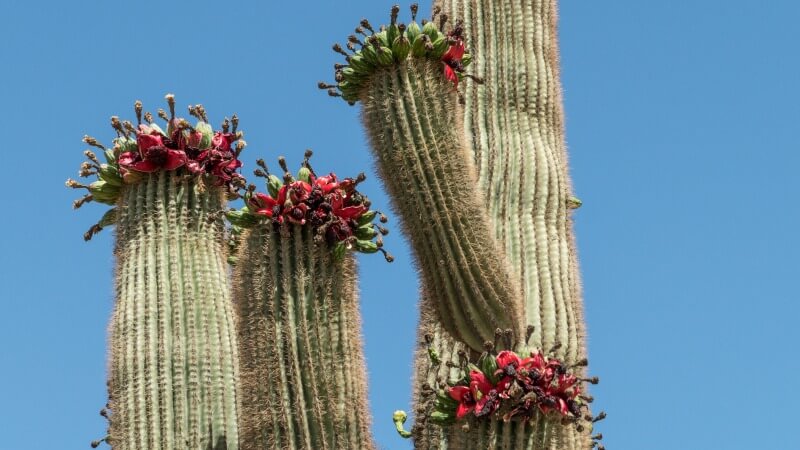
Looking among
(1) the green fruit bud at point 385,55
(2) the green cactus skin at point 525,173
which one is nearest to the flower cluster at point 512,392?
(2) the green cactus skin at point 525,173

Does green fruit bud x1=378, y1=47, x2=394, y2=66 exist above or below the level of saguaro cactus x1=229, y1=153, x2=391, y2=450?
above

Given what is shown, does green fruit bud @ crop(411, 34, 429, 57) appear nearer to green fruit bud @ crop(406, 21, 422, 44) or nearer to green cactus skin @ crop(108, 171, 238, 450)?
green fruit bud @ crop(406, 21, 422, 44)

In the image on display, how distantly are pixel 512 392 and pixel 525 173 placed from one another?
6.67 feet

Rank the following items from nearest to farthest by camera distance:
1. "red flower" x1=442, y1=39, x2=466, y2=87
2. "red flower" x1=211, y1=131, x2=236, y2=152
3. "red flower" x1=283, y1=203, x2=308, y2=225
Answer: "red flower" x1=283, y1=203, x2=308, y2=225
"red flower" x1=442, y1=39, x2=466, y2=87
"red flower" x1=211, y1=131, x2=236, y2=152

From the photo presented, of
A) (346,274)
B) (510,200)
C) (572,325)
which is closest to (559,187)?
(510,200)

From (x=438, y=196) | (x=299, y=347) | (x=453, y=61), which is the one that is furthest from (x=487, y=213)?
(x=299, y=347)

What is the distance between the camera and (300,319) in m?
9.05

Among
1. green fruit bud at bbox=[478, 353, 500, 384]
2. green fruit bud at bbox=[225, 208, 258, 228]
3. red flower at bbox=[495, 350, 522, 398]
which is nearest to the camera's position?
red flower at bbox=[495, 350, 522, 398]

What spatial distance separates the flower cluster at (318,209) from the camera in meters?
9.33

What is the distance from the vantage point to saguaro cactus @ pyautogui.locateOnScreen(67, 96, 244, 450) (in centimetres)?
998

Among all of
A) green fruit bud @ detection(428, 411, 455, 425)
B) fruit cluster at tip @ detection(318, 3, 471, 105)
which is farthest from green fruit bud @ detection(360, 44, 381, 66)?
green fruit bud @ detection(428, 411, 455, 425)

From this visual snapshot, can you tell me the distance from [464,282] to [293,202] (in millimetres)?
1050

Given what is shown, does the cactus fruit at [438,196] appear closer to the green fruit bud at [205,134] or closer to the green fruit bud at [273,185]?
the green fruit bud at [273,185]

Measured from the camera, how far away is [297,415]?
8.88 m
